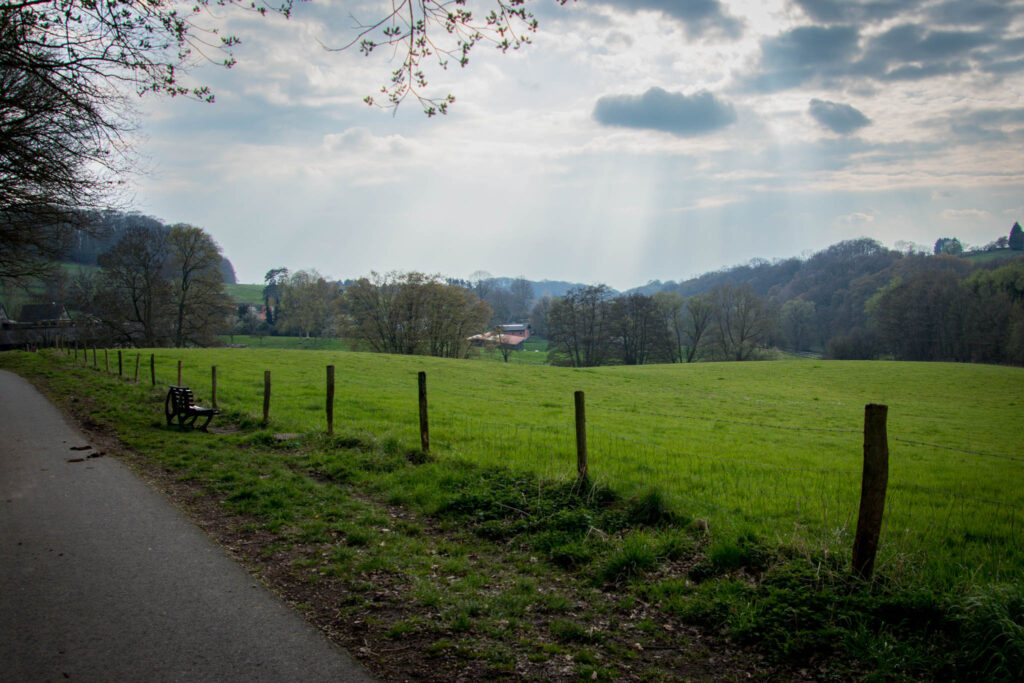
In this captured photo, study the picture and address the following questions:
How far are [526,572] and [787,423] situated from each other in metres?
→ 17.3

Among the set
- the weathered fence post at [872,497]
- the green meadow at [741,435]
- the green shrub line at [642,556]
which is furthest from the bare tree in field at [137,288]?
the weathered fence post at [872,497]

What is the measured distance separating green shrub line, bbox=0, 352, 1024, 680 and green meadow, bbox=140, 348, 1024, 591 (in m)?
0.28

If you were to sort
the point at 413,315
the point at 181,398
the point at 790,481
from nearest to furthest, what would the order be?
the point at 790,481, the point at 181,398, the point at 413,315

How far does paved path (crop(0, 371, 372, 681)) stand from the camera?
4.07 meters

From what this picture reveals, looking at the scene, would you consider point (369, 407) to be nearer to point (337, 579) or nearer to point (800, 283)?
point (337, 579)

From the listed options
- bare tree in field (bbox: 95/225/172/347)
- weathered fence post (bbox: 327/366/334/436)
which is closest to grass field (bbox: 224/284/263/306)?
bare tree in field (bbox: 95/225/172/347)

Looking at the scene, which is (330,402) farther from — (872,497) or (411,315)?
(411,315)

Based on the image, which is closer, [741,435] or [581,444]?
[581,444]

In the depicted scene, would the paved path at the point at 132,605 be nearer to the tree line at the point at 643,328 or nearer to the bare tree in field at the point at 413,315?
the bare tree in field at the point at 413,315

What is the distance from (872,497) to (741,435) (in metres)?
11.7

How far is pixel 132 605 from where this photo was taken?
5016mm

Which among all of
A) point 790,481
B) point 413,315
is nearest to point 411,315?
point 413,315

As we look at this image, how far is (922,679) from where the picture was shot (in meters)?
3.77

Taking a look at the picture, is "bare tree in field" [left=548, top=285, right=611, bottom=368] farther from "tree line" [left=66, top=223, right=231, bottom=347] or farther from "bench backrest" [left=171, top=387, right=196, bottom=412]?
"bench backrest" [left=171, top=387, right=196, bottom=412]
